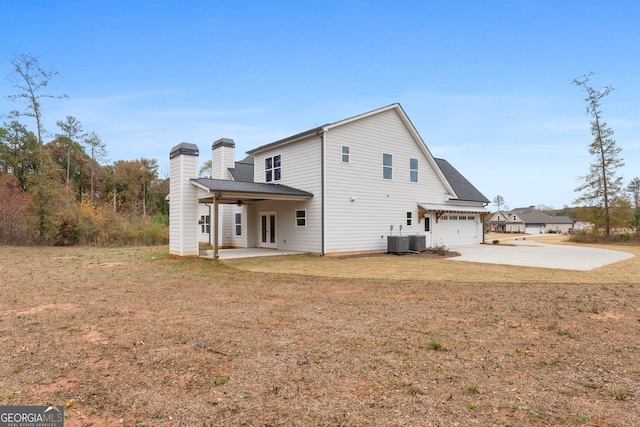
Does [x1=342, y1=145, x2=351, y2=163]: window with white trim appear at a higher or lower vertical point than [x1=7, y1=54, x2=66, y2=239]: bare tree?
lower

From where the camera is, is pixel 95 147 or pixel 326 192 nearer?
pixel 326 192

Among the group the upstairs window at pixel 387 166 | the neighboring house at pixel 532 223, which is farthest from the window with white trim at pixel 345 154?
the neighboring house at pixel 532 223

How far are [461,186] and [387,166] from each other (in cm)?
938

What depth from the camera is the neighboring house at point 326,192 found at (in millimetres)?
14133

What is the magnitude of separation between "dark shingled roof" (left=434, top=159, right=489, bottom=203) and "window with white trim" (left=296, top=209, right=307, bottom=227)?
11188mm

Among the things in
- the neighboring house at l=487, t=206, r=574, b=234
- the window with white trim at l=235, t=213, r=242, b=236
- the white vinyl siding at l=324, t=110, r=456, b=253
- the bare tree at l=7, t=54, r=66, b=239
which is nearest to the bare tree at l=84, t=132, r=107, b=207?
the bare tree at l=7, t=54, r=66, b=239

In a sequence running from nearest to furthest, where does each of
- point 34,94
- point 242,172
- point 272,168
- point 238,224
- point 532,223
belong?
point 272,168 → point 238,224 → point 242,172 → point 34,94 → point 532,223

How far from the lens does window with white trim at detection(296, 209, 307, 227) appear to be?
51.5ft

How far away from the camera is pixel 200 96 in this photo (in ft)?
69.4

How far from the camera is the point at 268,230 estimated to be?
58.7 ft

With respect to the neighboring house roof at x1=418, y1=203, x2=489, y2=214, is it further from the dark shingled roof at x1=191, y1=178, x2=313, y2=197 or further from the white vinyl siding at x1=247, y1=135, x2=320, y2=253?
the dark shingled roof at x1=191, y1=178, x2=313, y2=197

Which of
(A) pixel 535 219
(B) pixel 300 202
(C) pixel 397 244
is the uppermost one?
(B) pixel 300 202

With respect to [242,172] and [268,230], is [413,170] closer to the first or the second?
[268,230]

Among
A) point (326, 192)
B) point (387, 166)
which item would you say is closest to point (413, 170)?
point (387, 166)
